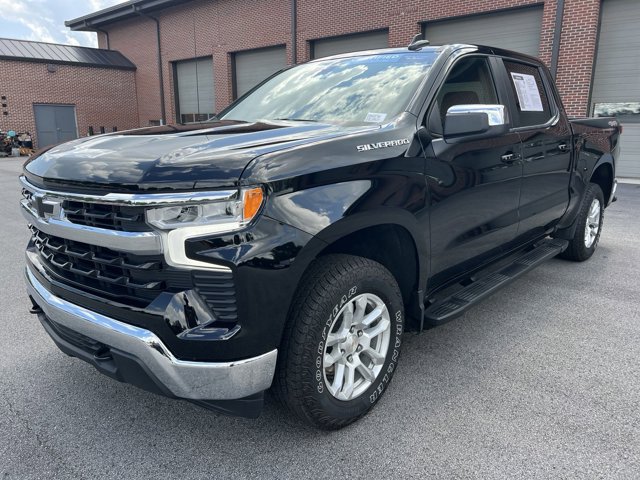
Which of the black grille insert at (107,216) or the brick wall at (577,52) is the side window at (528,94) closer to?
the black grille insert at (107,216)

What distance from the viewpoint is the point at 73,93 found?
25.0 m

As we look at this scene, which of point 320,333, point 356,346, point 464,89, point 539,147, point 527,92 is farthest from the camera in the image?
point 527,92

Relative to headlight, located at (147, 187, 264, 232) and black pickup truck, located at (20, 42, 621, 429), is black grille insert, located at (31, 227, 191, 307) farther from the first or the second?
headlight, located at (147, 187, 264, 232)

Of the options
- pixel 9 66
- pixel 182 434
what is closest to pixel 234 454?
pixel 182 434

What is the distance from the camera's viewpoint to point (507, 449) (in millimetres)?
2318

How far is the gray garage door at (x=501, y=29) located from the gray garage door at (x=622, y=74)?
1.53 m

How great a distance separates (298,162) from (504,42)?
42.9ft

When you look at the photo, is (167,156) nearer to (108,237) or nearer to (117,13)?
(108,237)

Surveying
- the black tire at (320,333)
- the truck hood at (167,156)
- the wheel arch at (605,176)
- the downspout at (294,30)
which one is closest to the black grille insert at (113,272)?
the truck hood at (167,156)

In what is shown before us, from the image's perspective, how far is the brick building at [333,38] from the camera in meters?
11.9

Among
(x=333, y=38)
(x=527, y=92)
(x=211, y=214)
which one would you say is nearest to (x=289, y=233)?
(x=211, y=214)

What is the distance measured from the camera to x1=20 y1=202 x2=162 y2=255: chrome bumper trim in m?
1.91

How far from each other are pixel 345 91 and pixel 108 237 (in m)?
1.81

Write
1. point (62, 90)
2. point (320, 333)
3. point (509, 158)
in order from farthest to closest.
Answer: point (62, 90), point (509, 158), point (320, 333)
